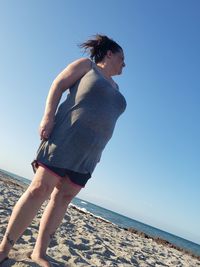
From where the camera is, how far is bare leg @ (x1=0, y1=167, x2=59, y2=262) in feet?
9.15

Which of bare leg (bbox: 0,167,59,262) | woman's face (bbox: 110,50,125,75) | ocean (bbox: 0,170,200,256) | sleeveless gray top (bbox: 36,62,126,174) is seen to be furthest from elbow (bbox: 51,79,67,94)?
ocean (bbox: 0,170,200,256)

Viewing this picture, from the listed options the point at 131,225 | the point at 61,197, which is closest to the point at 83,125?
the point at 61,197

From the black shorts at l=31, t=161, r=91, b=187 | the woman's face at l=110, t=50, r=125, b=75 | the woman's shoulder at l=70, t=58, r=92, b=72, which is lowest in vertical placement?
the black shorts at l=31, t=161, r=91, b=187

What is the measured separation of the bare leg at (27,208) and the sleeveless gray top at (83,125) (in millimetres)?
146

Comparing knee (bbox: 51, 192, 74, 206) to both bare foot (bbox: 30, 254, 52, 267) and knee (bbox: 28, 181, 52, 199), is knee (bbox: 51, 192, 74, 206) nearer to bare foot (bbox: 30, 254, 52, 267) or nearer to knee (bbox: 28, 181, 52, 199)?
knee (bbox: 28, 181, 52, 199)

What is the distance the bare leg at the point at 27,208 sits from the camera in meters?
2.79

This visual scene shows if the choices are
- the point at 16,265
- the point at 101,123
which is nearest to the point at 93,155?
the point at 101,123

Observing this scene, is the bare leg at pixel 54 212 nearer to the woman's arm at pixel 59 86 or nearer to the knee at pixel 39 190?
the knee at pixel 39 190

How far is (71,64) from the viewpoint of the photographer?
3275 mm

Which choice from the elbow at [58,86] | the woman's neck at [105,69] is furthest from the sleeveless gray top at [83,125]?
the woman's neck at [105,69]

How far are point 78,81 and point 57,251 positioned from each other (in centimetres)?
223

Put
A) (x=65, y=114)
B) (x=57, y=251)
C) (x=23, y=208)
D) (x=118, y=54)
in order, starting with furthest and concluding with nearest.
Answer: (x=57, y=251) < (x=118, y=54) < (x=65, y=114) < (x=23, y=208)

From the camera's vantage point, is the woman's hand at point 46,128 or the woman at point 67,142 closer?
the woman at point 67,142

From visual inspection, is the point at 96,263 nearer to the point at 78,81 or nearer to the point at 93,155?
the point at 93,155
